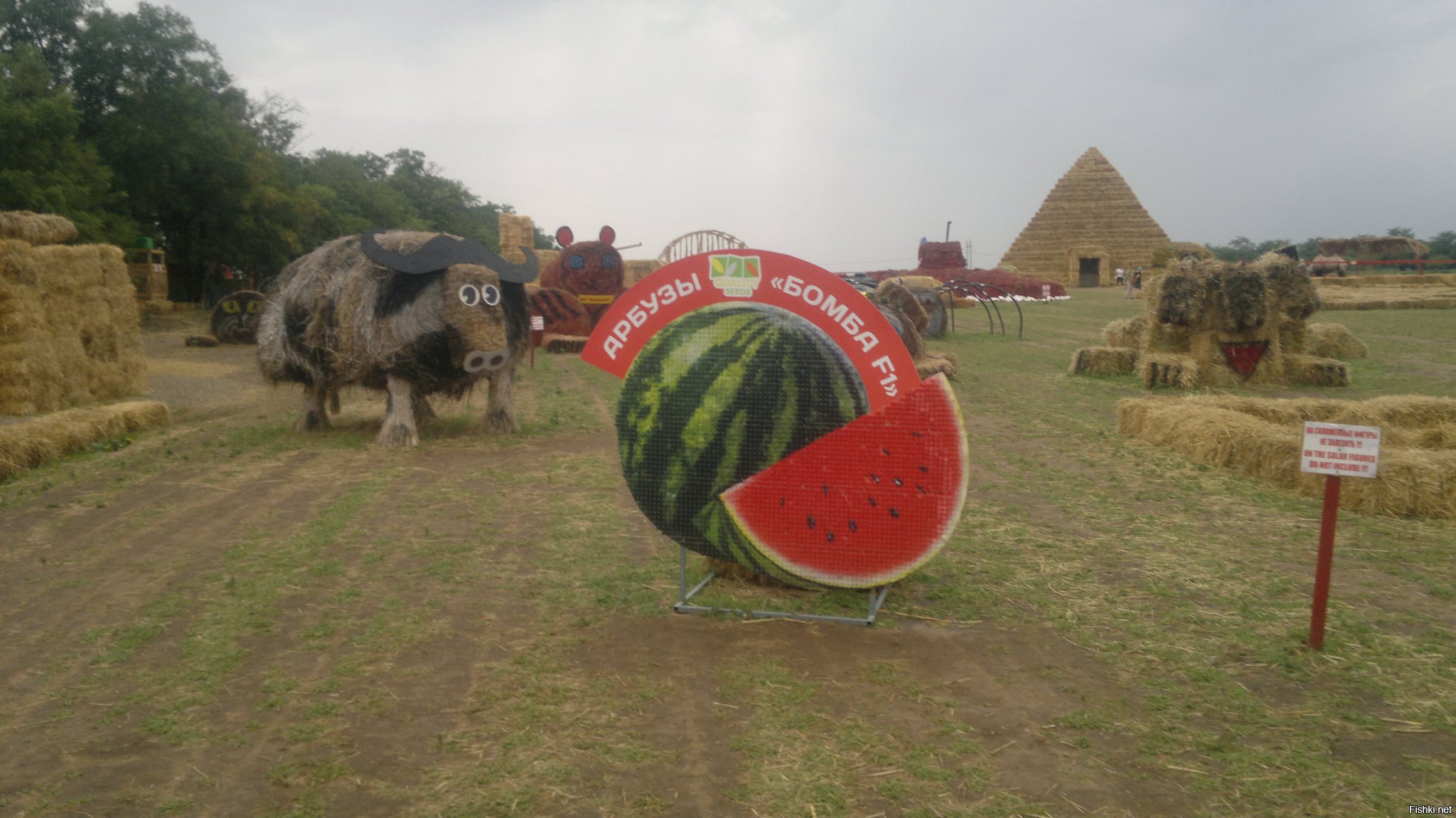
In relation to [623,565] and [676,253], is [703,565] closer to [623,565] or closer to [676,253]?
[623,565]

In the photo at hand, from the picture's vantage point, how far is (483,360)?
10.8 m

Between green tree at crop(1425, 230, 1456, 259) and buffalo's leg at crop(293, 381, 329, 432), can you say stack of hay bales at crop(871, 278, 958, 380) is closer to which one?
buffalo's leg at crop(293, 381, 329, 432)

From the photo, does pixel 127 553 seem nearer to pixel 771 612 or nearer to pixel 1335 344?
pixel 771 612

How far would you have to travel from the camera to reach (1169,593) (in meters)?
5.89

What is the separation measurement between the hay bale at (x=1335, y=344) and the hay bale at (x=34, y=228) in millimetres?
22542

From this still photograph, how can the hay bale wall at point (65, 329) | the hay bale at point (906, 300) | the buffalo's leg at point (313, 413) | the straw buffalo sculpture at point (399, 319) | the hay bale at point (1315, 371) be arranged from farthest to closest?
the hay bale at point (906, 300) → the hay bale at point (1315, 371) → the hay bale wall at point (65, 329) → the buffalo's leg at point (313, 413) → the straw buffalo sculpture at point (399, 319)

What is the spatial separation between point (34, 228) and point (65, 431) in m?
5.49

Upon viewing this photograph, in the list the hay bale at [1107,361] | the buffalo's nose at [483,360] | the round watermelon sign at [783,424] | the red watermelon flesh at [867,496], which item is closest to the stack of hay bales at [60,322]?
the buffalo's nose at [483,360]

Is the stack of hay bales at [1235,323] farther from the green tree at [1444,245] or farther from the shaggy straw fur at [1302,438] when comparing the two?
the green tree at [1444,245]

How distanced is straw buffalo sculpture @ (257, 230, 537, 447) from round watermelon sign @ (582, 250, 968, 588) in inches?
208

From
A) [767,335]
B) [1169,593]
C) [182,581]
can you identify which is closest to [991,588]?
[1169,593]

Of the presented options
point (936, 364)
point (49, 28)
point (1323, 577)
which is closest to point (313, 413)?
point (936, 364)

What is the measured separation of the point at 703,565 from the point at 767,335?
1826mm

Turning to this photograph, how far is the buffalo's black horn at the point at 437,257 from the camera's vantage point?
10461 mm
